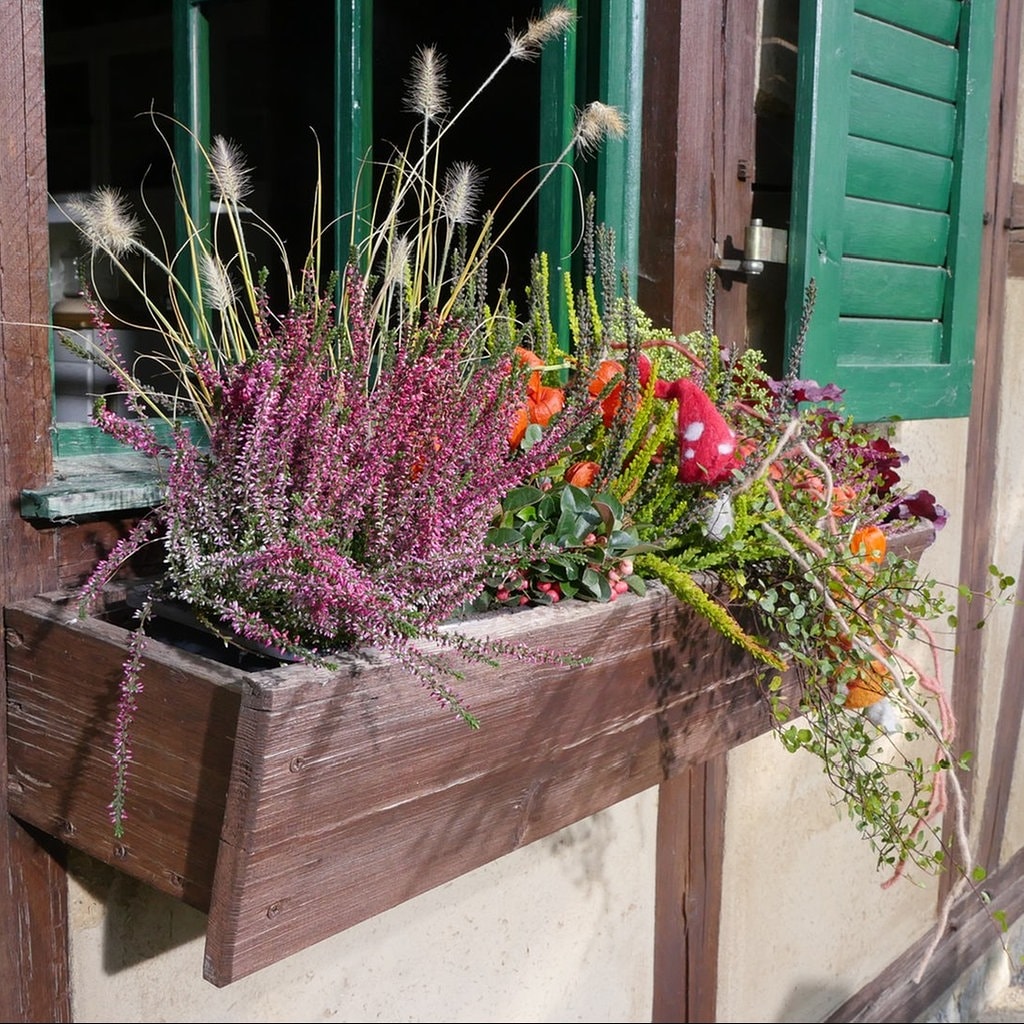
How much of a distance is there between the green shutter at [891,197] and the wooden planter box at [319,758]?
3.27ft

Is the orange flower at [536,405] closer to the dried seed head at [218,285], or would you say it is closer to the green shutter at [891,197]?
the dried seed head at [218,285]

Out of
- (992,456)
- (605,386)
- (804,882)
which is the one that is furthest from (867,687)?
(992,456)

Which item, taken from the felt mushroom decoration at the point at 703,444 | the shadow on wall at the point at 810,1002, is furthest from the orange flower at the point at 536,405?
the shadow on wall at the point at 810,1002

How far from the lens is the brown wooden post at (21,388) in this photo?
4.74 ft

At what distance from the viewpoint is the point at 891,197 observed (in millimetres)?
2568

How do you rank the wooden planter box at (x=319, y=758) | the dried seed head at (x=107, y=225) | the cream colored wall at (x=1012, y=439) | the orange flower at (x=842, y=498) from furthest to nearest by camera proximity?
the cream colored wall at (x=1012, y=439), the orange flower at (x=842, y=498), the dried seed head at (x=107, y=225), the wooden planter box at (x=319, y=758)

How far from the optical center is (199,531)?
1365 mm

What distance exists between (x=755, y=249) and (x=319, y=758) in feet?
4.88

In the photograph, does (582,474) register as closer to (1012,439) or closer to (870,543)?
(870,543)

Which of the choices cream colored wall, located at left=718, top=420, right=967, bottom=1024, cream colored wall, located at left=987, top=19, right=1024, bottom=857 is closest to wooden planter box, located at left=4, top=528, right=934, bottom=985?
cream colored wall, located at left=718, top=420, right=967, bottom=1024

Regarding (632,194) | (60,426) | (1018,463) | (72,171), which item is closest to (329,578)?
(60,426)

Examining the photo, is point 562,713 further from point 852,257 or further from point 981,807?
point 981,807

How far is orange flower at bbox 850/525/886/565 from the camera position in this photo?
1.75 meters

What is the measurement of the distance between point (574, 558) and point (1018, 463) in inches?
107
